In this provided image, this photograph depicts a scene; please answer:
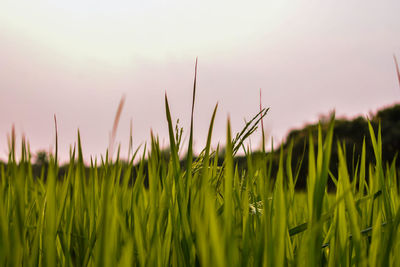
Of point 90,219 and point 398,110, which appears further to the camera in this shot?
point 398,110

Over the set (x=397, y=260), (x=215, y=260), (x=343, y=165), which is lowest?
(x=397, y=260)

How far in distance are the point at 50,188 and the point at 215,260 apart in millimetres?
327

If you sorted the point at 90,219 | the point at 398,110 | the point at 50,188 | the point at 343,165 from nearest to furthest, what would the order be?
the point at 50,188
the point at 343,165
the point at 90,219
the point at 398,110

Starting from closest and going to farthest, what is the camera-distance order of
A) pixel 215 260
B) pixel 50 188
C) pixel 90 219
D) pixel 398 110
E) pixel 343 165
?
1. pixel 215 260
2. pixel 50 188
3. pixel 343 165
4. pixel 90 219
5. pixel 398 110

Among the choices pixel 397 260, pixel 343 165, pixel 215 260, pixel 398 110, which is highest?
pixel 398 110

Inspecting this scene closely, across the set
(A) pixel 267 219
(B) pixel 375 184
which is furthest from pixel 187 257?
(B) pixel 375 184

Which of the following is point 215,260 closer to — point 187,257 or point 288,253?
point 187,257

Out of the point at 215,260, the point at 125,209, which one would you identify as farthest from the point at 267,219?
the point at 125,209

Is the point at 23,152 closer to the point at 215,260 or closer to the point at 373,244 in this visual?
the point at 215,260

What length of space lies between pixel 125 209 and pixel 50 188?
1.45ft

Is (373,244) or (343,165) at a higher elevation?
(343,165)

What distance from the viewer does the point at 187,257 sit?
0.71 m

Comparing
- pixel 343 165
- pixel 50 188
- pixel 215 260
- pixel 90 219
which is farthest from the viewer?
pixel 90 219

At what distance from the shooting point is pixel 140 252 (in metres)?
0.71
